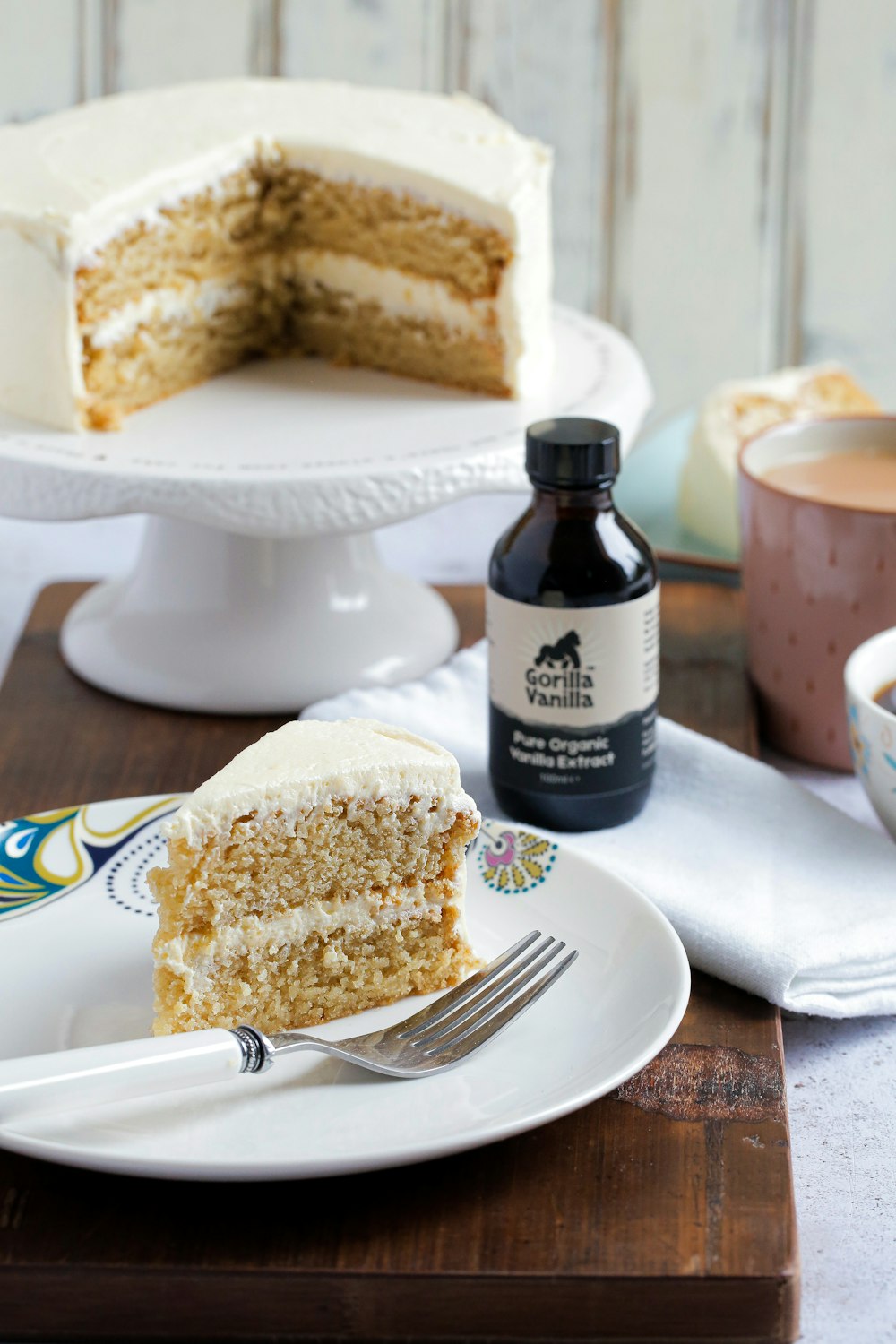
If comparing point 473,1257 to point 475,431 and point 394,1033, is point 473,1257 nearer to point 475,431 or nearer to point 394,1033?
point 394,1033

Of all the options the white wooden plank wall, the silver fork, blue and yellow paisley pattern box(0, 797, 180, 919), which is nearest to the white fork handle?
the silver fork

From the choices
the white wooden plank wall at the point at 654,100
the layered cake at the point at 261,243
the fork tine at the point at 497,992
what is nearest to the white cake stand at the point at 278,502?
the layered cake at the point at 261,243

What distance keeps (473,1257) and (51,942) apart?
401 mm

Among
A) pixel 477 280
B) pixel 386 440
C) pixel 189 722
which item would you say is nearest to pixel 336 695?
pixel 189 722

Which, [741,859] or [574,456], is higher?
[574,456]

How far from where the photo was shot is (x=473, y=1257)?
33.9 inches

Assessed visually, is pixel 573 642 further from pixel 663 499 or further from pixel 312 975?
pixel 663 499

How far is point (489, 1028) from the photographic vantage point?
0.99 meters

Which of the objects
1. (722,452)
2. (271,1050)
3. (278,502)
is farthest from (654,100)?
(271,1050)

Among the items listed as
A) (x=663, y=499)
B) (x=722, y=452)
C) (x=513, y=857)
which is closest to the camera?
(x=513, y=857)

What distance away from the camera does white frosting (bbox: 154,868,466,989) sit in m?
1.01

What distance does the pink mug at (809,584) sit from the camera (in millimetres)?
1467

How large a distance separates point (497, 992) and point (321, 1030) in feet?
0.41

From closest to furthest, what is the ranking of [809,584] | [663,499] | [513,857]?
[513,857] → [809,584] → [663,499]
